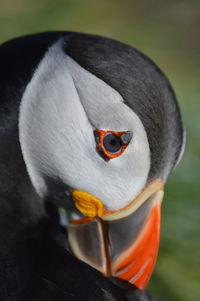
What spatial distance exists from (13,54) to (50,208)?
0.54 meters

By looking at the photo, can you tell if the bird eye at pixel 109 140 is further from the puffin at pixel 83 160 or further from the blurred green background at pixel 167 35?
the blurred green background at pixel 167 35

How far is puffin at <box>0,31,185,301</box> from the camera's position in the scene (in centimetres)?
238

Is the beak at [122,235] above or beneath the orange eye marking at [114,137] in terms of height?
beneath

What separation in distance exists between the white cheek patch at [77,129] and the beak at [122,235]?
1.5 inches

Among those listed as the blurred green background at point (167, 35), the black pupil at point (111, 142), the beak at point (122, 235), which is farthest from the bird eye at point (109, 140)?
the blurred green background at point (167, 35)

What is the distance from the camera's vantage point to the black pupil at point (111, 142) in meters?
2.40

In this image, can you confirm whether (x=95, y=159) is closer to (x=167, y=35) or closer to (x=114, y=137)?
(x=114, y=137)

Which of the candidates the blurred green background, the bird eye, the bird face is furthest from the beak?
the blurred green background

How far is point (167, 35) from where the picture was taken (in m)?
6.35

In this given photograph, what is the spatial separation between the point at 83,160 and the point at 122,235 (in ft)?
0.91

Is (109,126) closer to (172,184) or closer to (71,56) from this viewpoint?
(71,56)

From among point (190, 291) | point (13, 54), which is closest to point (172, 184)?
point (190, 291)

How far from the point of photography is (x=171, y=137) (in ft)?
8.09

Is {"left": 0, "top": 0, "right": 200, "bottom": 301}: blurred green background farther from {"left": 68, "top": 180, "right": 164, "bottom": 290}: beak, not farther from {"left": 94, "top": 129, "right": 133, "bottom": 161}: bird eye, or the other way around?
{"left": 94, "top": 129, "right": 133, "bottom": 161}: bird eye
